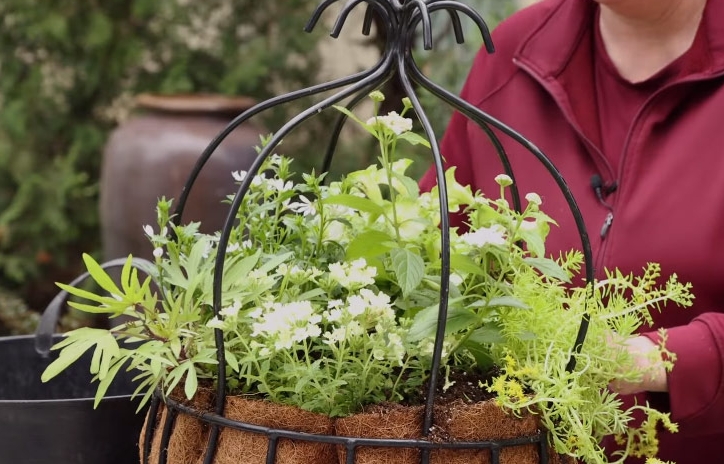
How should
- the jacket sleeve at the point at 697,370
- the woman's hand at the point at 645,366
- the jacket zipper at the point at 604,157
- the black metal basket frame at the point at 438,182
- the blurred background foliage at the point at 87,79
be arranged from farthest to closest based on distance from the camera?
the blurred background foliage at the point at 87,79 → the jacket zipper at the point at 604,157 → the jacket sleeve at the point at 697,370 → the woman's hand at the point at 645,366 → the black metal basket frame at the point at 438,182

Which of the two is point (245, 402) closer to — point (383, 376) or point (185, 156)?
point (383, 376)

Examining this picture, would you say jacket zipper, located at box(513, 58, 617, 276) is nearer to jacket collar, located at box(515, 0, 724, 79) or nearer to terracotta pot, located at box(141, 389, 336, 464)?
jacket collar, located at box(515, 0, 724, 79)

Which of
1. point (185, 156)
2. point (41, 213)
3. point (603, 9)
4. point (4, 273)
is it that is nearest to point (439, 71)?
point (185, 156)

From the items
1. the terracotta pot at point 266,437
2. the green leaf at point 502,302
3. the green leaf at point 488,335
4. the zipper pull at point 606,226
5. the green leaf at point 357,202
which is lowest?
the terracotta pot at point 266,437

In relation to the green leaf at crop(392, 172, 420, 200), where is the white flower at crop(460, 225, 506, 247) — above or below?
below

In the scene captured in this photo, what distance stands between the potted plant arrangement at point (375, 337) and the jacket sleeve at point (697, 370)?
0.26 metres

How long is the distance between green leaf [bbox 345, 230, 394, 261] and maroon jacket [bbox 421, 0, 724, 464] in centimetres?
44

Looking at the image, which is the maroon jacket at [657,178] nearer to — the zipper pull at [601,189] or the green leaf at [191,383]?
the zipper pull at [601,189]

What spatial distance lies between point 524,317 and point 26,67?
3.69m

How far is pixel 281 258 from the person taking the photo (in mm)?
733

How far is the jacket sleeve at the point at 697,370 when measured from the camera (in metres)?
1.04

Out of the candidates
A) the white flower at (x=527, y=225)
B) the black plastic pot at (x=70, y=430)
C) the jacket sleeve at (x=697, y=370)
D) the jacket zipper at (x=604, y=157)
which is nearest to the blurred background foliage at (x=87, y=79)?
the jacket zipper at (x=604, y=157)

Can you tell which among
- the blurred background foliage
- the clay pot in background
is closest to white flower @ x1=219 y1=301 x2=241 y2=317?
the clay pot in background

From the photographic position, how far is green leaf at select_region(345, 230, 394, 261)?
0.75m
